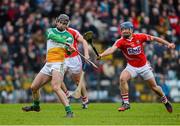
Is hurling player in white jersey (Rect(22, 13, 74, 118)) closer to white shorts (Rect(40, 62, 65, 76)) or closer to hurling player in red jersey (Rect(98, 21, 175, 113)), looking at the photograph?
white shorts (Rect(40, 62, 65, 76))

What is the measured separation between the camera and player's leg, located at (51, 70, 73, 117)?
16406 millimetres

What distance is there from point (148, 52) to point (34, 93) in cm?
918

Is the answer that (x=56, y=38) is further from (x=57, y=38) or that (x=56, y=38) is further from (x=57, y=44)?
(x=57, y=44)

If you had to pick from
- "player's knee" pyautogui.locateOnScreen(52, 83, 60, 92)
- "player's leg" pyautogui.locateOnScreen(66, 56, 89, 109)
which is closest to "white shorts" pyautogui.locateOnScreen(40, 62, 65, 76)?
"player's knee" pyautogui.locateOnScreen(52, 83, 60, 92)

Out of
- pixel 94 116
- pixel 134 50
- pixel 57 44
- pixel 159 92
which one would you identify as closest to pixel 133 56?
pixel 134 50

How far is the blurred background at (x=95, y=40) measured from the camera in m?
26.0

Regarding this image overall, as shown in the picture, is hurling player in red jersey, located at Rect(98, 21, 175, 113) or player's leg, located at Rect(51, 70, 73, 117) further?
hurling player in red jersey, located at Rect(98, 21, 175, 113)

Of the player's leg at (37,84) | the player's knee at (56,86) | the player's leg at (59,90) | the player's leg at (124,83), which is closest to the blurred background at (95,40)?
the player's leg at (124,83)

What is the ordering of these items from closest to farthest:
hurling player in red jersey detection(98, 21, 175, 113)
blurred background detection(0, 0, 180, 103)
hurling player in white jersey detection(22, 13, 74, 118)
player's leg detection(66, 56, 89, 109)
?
1. hurling player in white jersey detection(22, 13, 74, 118)
2. hurling player in red jersey detection(98, 21, 175, 113)
3. player's leg detection(66, 56, 89, 109)
4. blurred background detection(0, 0, 180, 103)

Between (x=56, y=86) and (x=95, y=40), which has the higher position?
(x=95, y=40)

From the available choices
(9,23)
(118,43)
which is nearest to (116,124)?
(118,43)

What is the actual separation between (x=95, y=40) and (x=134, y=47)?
8303 mm

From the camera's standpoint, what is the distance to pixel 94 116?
57.1 feet

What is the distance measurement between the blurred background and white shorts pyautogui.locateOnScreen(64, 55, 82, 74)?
4.98 metres
